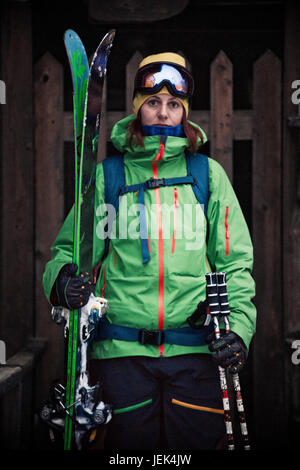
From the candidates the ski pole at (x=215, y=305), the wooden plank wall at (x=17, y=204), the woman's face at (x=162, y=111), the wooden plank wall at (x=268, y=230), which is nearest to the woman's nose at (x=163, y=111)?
the woman's face at (x=162, y=111)

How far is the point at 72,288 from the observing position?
204 cm

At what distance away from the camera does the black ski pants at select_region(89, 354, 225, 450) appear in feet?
6.97

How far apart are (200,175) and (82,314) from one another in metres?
0.83

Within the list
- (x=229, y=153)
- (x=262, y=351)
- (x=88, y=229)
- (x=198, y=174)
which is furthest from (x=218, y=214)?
(x=262, y=351)

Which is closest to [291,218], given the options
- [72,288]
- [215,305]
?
[215,305]

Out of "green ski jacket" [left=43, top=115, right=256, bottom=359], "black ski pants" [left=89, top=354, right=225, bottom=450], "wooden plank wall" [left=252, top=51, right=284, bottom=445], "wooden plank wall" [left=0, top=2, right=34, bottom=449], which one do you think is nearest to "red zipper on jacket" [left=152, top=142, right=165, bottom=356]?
"green ski jacket" [left=43, top=115, right=256, bottom=359]

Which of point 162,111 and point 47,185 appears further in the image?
point 47,185

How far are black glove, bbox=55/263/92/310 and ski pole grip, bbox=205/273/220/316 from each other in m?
0.51

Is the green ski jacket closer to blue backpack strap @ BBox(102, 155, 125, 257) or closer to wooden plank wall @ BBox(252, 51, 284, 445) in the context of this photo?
blue backpack strap @ BBox(102, 155, 125, 257)

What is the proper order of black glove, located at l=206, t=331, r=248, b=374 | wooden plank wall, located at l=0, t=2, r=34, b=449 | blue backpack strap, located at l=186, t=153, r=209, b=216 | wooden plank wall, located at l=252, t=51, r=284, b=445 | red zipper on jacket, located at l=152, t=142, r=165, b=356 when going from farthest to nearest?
1. wooden plank wall, located at l=252, t=51, r=284, b=445
2. wooden plank wall, located at l=0, t=2, r=34, b=449
3. blue backpack strap, located at l=186, t=153, r=209, b=216
4. red zipper on jacket, located at l=152, t=142, r=165, b=356
5. black glove, located at l=206, t=331, r=248, b=374

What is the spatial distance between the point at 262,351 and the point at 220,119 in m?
1.43

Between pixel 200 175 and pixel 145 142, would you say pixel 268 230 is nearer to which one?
pixel 200 175

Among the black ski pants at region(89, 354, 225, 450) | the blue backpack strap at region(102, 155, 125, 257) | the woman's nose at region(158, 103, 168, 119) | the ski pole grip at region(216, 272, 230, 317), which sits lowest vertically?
the black ski pants at region(89, 354, 225, 450)
